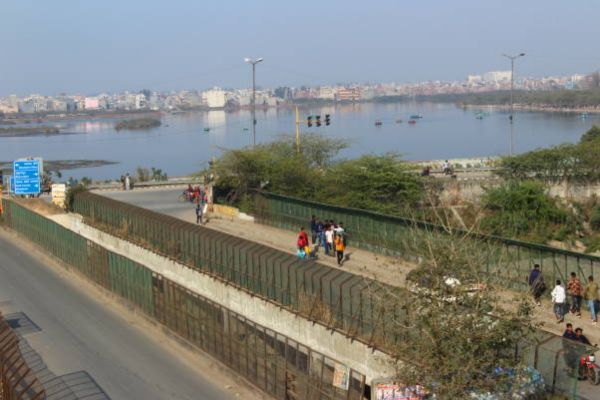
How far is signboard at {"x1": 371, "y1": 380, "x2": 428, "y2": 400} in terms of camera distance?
10.1 m


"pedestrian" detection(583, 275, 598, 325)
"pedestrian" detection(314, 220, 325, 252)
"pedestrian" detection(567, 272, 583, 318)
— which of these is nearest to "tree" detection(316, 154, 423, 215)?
"pedestrian" detection(314, 220, 325, 252)

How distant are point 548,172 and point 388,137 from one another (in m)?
102

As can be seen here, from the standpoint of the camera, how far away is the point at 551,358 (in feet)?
36.6

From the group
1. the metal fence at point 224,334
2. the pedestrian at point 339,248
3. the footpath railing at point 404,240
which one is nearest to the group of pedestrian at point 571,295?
the footpath railing at point 404,240

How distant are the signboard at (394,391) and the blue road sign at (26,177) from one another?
115ft

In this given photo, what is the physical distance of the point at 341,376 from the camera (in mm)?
13273

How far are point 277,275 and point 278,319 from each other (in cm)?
105

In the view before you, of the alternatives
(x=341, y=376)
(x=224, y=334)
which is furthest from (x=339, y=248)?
(x=341, y=376)

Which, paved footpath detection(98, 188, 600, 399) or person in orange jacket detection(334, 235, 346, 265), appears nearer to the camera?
paved footpath detection(98, 188, 600, 399)

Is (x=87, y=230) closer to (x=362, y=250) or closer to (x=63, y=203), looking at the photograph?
(x=63, y=203)

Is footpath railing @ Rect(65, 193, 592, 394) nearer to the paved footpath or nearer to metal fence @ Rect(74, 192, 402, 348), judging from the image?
metal fence @ Rect(74, 192, 402, 348)

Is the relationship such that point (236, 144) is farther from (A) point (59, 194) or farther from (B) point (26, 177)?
(A) point (59, 194)

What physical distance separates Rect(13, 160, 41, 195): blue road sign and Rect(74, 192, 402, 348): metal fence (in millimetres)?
16061

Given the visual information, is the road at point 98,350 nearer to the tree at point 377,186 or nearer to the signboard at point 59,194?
the signboard at point 59,194
